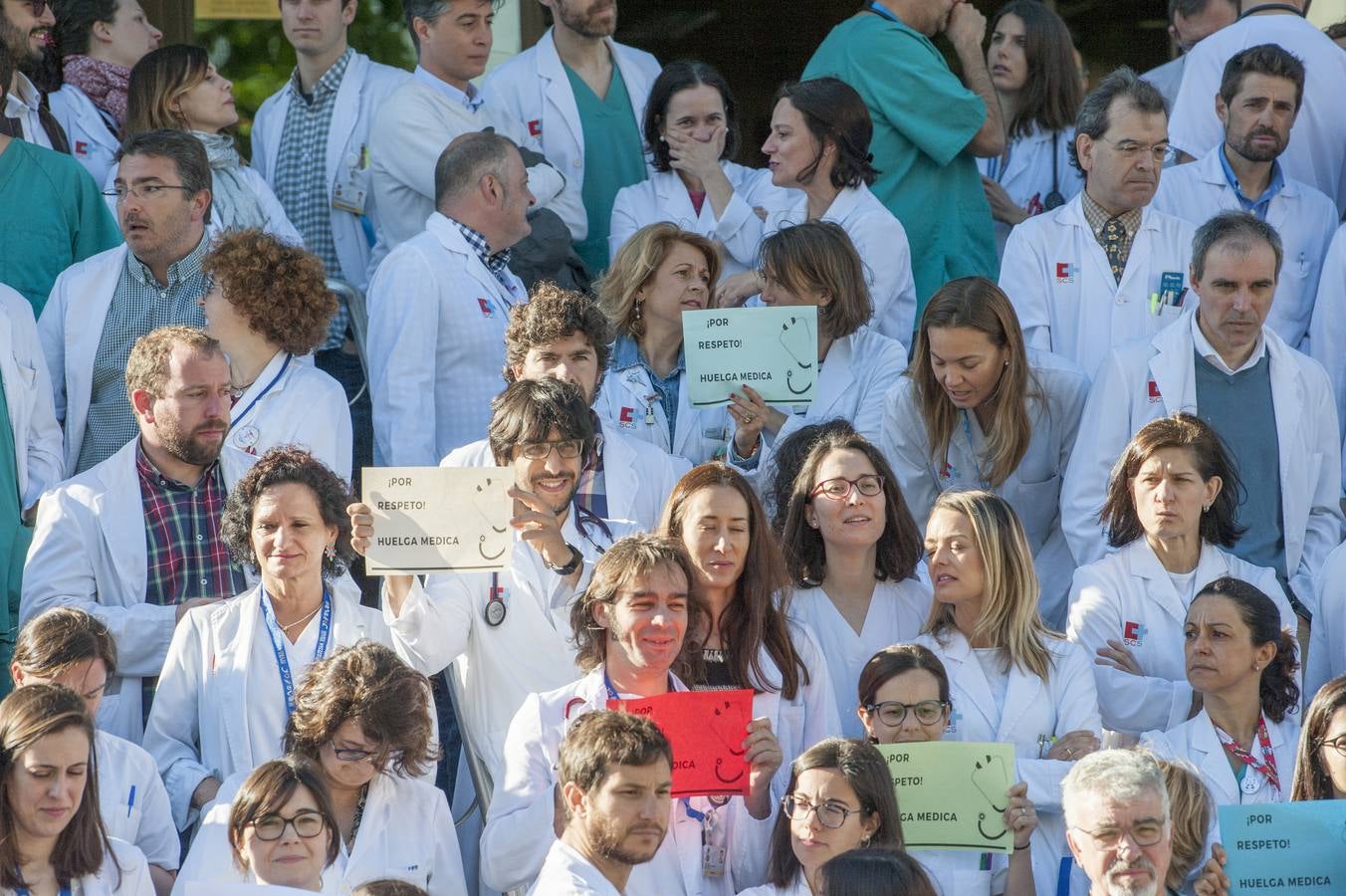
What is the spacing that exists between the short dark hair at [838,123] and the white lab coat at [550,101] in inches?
42.3

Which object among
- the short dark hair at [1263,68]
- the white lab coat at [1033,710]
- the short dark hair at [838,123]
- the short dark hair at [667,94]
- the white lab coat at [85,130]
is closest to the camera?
the white lab coat at [1033,710]

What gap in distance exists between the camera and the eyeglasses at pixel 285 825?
16.8 feet

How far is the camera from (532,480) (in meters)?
6.23

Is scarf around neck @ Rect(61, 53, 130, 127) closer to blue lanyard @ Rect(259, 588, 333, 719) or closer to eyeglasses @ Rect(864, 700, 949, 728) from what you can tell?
blue lanyard @ Rect(259, 588, 333, 719)

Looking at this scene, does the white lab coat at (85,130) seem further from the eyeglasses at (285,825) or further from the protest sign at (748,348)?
the eyeglasses at (285,825)

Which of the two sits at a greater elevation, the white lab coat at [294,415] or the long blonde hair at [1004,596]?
the white lab coat at [294,415]

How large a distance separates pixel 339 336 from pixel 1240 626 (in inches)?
160

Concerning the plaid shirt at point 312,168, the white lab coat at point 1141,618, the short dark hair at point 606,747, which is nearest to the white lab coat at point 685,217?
the plaid shirt at point 312,168

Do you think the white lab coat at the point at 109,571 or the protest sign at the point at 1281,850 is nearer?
the protest sign at the point at 1281,850

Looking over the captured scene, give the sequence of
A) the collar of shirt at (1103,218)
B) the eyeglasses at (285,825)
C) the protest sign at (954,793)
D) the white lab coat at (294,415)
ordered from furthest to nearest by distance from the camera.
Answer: the collar of shirt at (1103,218) → the white lab coat at (294,415) → the protest sign at (954,793) → the eyeglasses at (285,825)

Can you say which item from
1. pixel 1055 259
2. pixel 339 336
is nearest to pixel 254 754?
pixel 339 336

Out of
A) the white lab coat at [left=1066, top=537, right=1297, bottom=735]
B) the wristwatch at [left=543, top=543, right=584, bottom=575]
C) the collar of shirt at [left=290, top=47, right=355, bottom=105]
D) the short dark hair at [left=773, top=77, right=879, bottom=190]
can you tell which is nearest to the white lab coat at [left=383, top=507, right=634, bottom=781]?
the wristwatch at [left=543, top=543, right=584, bottom=575]

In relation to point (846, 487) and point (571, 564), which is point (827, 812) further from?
point (846, 487)

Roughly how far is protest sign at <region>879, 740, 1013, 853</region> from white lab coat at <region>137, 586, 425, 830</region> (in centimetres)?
155
